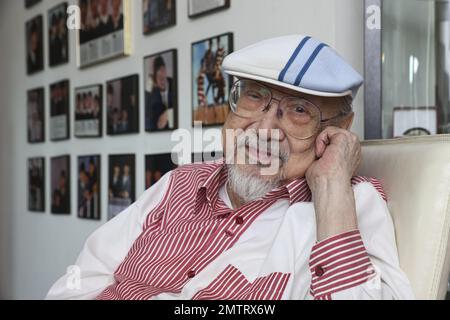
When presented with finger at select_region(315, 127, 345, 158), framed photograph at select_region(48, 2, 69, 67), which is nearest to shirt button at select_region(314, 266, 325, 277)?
finger at select_region(315, 127, 345, 158)

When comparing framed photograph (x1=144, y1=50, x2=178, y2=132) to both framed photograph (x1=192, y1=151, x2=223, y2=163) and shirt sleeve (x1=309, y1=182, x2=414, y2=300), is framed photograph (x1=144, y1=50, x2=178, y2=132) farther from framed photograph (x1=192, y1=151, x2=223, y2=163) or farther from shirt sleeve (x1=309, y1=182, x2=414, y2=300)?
shirt sleeve (x1=309, y1=182, x2=414, y2=300)

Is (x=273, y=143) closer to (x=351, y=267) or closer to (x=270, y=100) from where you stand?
(x=270, y=100)

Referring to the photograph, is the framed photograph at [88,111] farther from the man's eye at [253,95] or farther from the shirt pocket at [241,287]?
the shirt pocket at [241,287]

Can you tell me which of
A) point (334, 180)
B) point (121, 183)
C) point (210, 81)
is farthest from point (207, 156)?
point (334, 180)

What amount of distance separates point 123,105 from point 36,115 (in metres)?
1.09

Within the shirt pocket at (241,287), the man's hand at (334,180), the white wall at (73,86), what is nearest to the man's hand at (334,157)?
the man's hand at (334,180)

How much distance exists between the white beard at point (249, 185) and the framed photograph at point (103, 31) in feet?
4.41

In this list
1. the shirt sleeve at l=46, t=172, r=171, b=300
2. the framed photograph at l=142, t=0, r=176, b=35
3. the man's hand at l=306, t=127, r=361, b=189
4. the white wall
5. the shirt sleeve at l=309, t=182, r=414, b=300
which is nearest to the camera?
the shirt sleeve at l=309, t=182, r=414, b=300

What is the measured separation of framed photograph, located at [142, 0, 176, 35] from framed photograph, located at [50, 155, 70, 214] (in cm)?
105

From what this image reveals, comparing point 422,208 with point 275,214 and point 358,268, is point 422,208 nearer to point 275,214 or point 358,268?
point 358,268

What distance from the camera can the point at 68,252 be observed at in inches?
120

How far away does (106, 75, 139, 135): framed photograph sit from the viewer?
8.38ft

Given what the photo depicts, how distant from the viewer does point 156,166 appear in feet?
7.93

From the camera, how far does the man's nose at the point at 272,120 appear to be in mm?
1373
